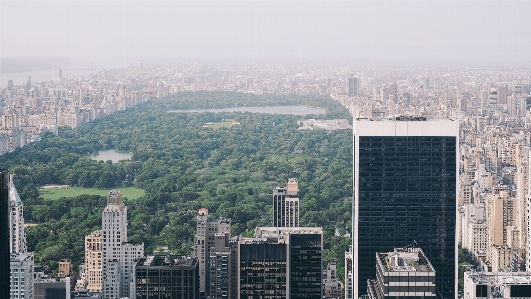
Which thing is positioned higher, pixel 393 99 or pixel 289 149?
pixel 393 99

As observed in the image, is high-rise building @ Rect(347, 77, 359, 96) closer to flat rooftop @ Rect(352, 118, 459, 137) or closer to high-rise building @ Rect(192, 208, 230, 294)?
high-rise building @ Rect(192, 208, 230, 294)

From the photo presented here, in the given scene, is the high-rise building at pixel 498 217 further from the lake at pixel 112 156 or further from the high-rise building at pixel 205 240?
the lake at pixel 112 156

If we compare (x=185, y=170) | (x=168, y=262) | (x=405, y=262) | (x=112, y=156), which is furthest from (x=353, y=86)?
(x=405, y=262)

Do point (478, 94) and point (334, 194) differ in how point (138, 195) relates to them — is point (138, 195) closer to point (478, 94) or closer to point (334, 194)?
point (334, 194)

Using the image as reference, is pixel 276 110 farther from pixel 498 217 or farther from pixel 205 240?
pixel 205 240

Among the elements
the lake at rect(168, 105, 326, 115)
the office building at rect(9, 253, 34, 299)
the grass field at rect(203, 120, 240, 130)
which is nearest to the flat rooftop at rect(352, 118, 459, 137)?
the office building at rect(9, 253, 34, 299)

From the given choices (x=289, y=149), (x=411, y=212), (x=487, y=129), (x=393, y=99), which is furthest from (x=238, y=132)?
(x=411, y=212)

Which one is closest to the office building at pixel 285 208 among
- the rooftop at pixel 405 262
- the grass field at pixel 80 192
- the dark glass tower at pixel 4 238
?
the grass field at pixel 80 192
